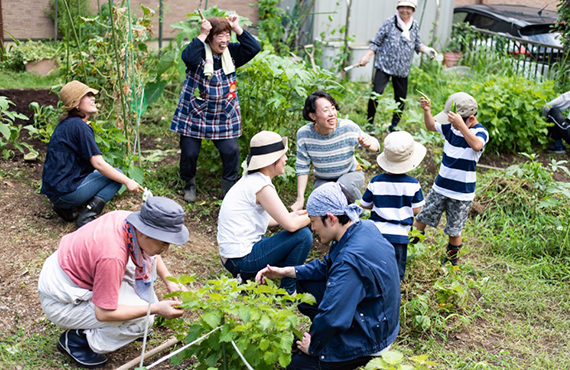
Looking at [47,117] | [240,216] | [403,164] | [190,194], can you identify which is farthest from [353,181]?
[47,117]

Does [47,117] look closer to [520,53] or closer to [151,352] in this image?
[151,352]

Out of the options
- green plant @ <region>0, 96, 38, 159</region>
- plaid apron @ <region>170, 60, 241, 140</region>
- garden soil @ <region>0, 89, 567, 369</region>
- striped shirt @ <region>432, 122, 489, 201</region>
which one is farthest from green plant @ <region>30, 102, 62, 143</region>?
striped shirt @ <region>432, 122, 489, 201</region>

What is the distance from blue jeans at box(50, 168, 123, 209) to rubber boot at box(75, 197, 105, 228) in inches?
1.3

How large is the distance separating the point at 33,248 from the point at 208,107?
1.78m

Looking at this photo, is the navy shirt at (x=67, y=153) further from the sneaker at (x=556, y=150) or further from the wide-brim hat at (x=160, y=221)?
the sneaker at (x=556, y=150)

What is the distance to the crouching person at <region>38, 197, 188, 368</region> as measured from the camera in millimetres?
3094

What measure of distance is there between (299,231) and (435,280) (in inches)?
38.8

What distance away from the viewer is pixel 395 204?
392cm

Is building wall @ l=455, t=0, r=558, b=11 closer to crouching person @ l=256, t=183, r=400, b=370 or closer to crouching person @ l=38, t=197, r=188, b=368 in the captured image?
crouching person @ l=256, t=183, r=400, b=370

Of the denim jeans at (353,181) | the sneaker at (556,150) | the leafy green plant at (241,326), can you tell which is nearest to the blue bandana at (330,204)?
the leafy green plant at (241,326)

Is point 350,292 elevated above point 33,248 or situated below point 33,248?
above

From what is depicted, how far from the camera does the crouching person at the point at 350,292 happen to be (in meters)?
2.88

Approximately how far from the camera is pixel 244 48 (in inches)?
209

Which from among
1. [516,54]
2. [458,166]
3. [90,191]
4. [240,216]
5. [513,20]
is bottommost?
[90,191]
